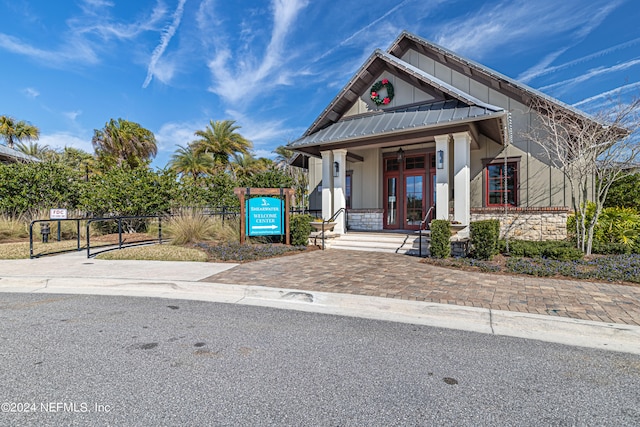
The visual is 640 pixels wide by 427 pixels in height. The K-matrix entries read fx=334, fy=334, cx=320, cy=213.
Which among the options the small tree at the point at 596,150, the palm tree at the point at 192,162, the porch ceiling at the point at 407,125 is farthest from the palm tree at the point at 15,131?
the small tree at the point at 596,150

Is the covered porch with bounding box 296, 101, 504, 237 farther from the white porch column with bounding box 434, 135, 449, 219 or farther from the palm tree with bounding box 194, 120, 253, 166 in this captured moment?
the palm tree with bounding box 194, 120, 253, 166

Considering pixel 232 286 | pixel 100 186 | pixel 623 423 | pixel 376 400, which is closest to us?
pixel 623 423

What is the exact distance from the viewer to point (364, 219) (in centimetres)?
1428

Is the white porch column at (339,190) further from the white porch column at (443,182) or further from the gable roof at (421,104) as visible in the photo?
the white porch column at (443,182)

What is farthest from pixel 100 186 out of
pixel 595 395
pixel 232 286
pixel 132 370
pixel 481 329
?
pixel 595 395

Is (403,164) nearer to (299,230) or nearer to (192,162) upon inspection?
(299,230)

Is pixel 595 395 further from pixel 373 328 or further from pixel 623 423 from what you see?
pixel 373 328

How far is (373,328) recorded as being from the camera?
4133mm

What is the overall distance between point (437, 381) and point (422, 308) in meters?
1.92

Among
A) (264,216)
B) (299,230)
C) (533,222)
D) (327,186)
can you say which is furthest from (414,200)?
(264,216)

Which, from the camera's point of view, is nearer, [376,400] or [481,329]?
[376,400]

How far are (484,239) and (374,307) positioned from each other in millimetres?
4810

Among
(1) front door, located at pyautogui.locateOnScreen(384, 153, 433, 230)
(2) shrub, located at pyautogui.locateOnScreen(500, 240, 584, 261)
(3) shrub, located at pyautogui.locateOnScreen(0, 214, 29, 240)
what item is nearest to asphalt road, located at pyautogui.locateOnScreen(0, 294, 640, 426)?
(2) shrub, located at pyautogui.locateOnScreen(500, 240, 584, 261)

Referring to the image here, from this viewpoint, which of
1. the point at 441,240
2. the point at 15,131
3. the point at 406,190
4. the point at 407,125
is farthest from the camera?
the point at 15,131
